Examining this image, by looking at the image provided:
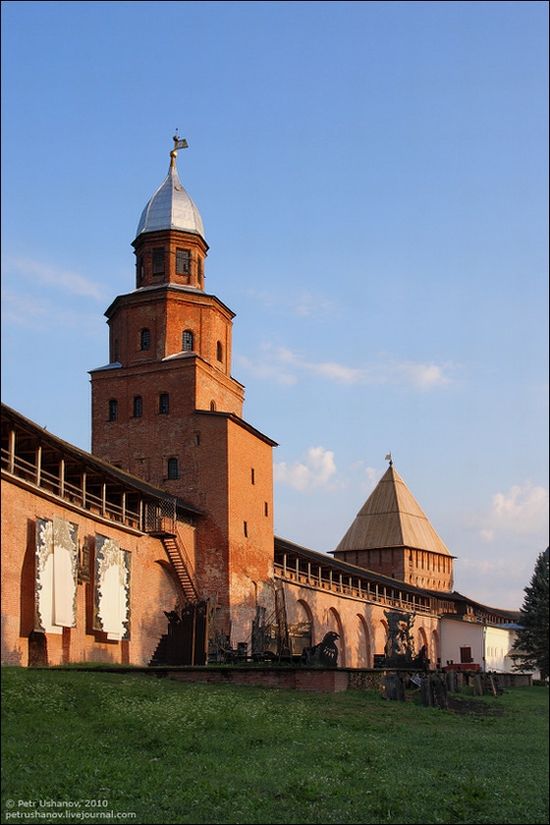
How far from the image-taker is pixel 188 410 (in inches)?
1421

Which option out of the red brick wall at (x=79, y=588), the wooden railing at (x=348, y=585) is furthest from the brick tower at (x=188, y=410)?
the wooden railing at (x=348, y=585)

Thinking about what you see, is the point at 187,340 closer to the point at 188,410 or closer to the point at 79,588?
the point at 188,410

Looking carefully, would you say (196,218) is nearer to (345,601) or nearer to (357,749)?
A: (345,601)

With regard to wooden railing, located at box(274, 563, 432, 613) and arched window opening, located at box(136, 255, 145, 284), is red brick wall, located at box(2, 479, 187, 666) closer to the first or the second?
wooden railing, located at box(274, 563, 432, 613)

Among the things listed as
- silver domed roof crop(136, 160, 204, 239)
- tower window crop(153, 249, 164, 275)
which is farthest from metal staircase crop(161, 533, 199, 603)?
silver domed roof crop(136, 160, 204, 239)

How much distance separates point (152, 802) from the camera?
10.8m

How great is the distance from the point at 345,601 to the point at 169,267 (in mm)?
19532

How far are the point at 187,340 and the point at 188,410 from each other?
3.60 metres

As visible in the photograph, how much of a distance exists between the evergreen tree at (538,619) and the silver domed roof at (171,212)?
104 ft

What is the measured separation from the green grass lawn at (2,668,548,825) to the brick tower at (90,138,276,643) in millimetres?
14638

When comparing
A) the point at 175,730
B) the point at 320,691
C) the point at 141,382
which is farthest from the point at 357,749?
the point at 141,382

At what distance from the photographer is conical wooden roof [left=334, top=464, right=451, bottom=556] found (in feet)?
228

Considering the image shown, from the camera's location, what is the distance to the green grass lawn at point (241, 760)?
10633mm

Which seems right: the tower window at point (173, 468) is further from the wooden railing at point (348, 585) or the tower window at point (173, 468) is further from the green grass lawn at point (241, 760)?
the green grass lawn at point (241, 760)
